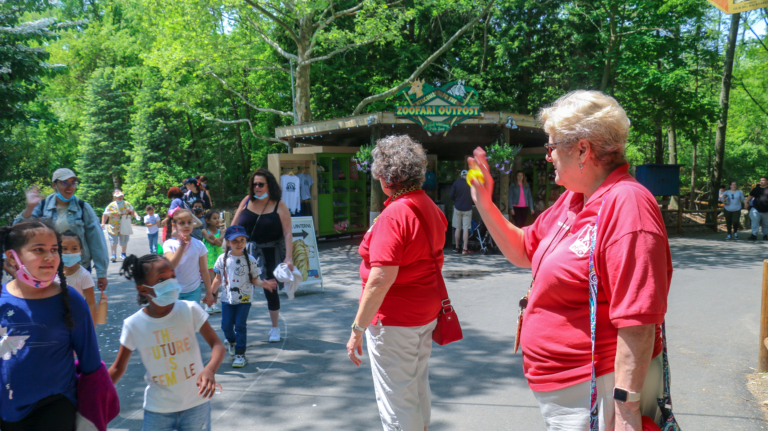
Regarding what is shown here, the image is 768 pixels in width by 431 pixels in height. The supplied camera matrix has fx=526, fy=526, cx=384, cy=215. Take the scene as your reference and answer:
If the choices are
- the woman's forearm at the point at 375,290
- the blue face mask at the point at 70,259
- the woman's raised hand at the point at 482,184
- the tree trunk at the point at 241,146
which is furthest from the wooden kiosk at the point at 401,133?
the tree trunk at the point at 241,146

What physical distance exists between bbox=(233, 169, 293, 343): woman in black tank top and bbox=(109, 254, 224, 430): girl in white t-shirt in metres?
2.67

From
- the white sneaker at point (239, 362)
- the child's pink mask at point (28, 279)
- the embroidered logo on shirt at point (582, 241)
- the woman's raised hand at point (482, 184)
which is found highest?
the woman's raised hand at point (482, 184)

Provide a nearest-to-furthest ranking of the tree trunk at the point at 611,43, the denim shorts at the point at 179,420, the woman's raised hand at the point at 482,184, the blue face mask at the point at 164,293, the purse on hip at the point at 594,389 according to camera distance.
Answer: the purse on hip at the point at 594,389
the woman's raised hand at the point at 482,184
the denim shorts at the point at 179,420
the blue face mask at the point at 164,293
the tree trunk at the point at 611,43

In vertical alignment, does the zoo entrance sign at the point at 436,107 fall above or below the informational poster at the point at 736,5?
above

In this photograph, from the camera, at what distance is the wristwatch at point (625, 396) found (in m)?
1.63

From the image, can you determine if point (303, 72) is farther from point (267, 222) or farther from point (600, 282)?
→ point (600, 282)

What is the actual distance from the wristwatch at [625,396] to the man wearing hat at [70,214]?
468 cm

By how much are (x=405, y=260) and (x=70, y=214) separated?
386 cm

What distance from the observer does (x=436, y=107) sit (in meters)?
11.5

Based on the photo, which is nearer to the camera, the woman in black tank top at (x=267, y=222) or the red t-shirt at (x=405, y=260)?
the red t-shirt at (x=405, y=260)

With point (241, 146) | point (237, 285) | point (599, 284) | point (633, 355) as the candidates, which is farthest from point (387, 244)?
point (241, 146)

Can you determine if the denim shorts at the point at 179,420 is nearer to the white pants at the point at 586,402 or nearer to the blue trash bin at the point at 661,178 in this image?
the white pants at the point at 586,402

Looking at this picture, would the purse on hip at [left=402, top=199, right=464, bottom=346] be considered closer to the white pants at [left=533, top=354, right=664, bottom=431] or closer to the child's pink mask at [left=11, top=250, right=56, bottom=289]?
the white pants at [left=533, top=354, right=664, bottom=431]

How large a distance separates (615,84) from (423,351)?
18.4m
